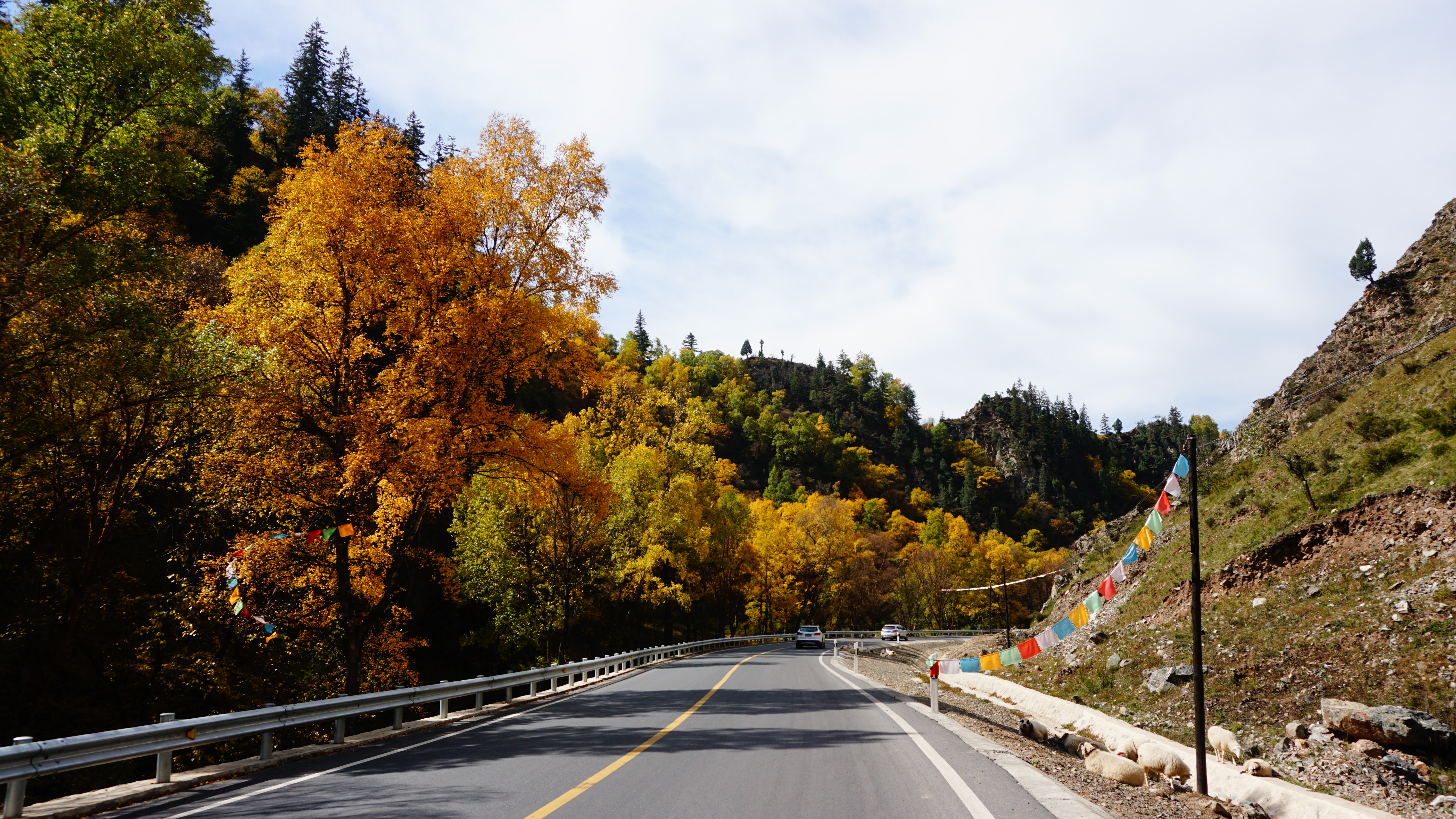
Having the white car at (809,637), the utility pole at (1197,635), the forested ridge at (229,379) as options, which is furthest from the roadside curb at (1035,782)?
the white car at (809,637)

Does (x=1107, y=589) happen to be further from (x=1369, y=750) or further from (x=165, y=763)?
(x=165, y=763)

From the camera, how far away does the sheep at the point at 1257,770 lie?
10.1m

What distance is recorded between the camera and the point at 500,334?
15.4 metres

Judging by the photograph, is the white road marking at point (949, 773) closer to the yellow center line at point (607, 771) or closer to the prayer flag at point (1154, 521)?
the yellow center line at point (607, 771)

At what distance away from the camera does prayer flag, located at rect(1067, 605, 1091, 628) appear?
13.0 metres

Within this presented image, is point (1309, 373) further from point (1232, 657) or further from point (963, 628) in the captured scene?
point (963, 628)

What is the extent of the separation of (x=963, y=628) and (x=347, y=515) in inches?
3112

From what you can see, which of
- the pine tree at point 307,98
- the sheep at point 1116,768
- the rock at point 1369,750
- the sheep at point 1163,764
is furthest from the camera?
the pine tree at point 307,98

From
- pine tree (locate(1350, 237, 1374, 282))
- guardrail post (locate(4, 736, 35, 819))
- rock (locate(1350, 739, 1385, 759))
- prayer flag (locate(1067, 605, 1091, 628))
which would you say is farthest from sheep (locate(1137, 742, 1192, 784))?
pine tree (locate(1350, 237, 1374, 282))

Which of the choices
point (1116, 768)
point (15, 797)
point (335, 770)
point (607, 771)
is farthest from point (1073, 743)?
point (15, 797)

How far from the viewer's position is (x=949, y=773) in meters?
7.51

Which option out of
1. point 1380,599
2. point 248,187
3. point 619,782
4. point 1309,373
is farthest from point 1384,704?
point 248,187

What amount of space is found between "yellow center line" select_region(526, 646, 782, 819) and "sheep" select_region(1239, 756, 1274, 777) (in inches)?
317

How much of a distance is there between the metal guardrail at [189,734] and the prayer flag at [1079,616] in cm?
1115
